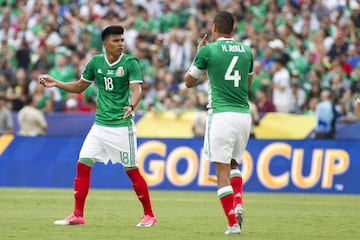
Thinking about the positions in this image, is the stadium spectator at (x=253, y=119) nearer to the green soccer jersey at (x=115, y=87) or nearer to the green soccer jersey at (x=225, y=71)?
the green soccer jersey at (x=115, y=87)

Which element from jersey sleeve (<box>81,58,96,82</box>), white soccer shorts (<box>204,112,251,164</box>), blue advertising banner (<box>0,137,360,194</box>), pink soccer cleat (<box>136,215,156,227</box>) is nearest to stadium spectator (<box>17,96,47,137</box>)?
blue advertising banner (<box>0,137,360,194</box>)

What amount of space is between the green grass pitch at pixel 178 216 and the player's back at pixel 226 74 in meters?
1.48

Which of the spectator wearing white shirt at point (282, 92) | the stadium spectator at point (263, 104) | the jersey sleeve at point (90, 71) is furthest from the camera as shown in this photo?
the spectator wearing white shirt at point (282, 92)

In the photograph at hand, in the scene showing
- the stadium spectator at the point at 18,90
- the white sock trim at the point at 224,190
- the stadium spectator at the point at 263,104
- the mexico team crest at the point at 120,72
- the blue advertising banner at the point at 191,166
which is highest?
the mexico team crest at the point at 120,72

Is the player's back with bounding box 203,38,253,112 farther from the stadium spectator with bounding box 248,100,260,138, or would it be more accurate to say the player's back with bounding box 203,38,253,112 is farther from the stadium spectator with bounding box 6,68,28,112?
the stadium spectator with bounding box 6,68,28,112

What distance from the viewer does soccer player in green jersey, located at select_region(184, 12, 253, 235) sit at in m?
11.9

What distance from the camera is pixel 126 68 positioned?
13.4 metres

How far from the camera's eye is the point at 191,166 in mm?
23438

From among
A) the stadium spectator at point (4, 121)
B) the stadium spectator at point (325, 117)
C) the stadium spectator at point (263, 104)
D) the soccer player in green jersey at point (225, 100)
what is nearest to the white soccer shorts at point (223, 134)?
the soccer player in green jersey at point (225, 100)

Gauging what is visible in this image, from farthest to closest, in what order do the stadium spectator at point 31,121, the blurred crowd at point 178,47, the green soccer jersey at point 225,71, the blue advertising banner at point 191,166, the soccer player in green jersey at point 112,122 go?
the blurred crowd at point 178,47 → the stadium spectator at point 31,121 → the blue advertising banner at point 191,166 → the soccer player in green jersey at point 112,122 → the green soccer jersey at point 225,71

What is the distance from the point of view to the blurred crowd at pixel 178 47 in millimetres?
25953

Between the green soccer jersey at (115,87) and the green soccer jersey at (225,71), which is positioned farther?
the green soccer jersey at (115,87)

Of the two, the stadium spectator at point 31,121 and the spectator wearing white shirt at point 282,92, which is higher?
the spectator wearing white shirt at point 282,92

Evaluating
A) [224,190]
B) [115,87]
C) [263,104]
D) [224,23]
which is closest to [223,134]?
[224,190]
